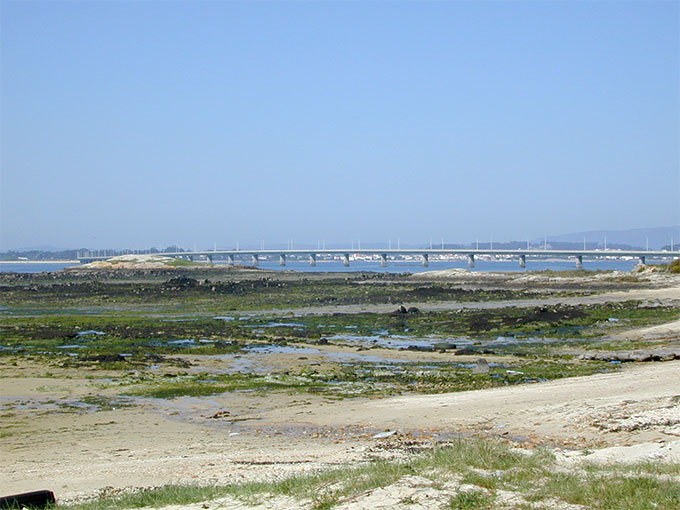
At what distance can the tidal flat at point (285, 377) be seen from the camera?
12.1 metres

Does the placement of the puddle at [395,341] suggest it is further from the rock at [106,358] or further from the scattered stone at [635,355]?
the rock at [106,358]

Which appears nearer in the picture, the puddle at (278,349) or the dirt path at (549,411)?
the dirt path at (549,411)

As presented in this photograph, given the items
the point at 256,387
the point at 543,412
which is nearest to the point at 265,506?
the point at 543,412

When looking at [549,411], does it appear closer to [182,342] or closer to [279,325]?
[182,342]

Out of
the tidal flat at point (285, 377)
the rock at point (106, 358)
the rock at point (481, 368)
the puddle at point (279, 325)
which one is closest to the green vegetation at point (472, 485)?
the tidal flat at point (285, 377)

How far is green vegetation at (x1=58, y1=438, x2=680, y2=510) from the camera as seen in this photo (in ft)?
24.1

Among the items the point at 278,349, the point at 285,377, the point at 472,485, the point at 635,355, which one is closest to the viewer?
the point at 472,485

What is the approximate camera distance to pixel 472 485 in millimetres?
7883

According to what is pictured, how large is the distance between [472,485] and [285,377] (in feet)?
44.6

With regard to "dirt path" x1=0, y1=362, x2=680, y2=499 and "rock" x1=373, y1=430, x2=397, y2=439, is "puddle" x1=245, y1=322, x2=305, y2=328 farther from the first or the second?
"rock" x1=373, y1=430, x2=397, y2=439

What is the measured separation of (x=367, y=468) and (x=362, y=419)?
5.97 metres

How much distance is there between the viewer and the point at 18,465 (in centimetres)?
1173

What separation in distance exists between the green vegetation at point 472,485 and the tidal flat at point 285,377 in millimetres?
338

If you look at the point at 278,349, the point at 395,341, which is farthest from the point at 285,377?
the point at 395,341
